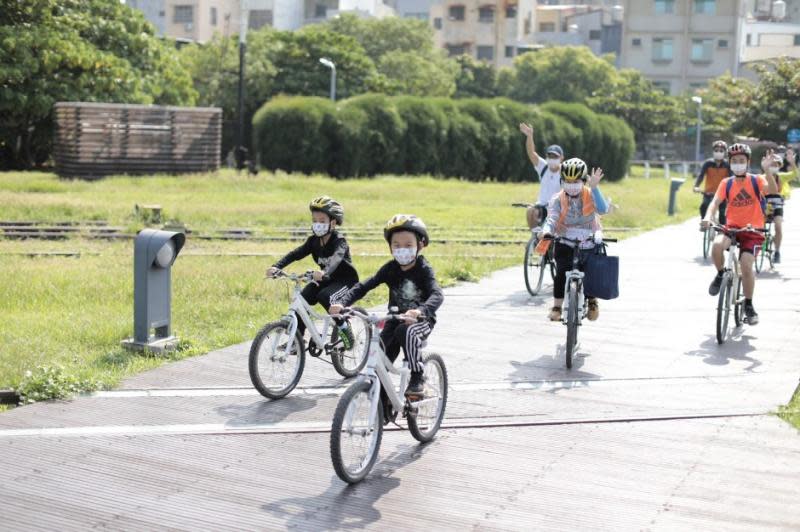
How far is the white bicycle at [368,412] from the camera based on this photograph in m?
6.60

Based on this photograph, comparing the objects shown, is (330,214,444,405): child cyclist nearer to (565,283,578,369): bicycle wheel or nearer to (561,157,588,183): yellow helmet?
(565,283,578,369): bicycle wheel

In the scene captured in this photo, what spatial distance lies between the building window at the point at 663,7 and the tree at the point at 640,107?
19.1m

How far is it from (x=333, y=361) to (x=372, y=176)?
3402cm

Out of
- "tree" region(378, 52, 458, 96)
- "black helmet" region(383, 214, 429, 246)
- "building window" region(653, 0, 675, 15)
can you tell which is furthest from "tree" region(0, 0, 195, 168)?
"building window" region(653, 0, 675, 15)

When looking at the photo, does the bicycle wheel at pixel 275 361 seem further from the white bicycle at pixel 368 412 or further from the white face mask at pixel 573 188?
the white face mask at pixel 573 188

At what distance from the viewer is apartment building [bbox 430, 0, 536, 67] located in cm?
10306

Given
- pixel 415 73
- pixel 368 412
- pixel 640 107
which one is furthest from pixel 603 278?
pixel 640 107

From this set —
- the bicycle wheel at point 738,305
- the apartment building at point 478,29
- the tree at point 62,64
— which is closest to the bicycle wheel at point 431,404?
the bicycle wheel at point 738,305

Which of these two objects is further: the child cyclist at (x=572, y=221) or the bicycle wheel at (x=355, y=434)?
the child cyclist at (x=572, y=221)

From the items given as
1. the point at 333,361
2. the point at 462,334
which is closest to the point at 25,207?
the point at 462,334

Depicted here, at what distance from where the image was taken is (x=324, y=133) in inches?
1644

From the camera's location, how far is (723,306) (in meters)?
11.4

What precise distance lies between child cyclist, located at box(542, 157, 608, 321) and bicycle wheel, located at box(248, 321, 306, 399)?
112 inches

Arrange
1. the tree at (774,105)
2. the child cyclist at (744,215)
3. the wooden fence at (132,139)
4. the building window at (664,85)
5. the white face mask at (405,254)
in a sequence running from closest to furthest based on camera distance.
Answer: the white face mask at (405,254)
the child cyclist at (744,215)
the wooden fence at (132,139)
the tree at (774,105)
the building window at (664,85)
